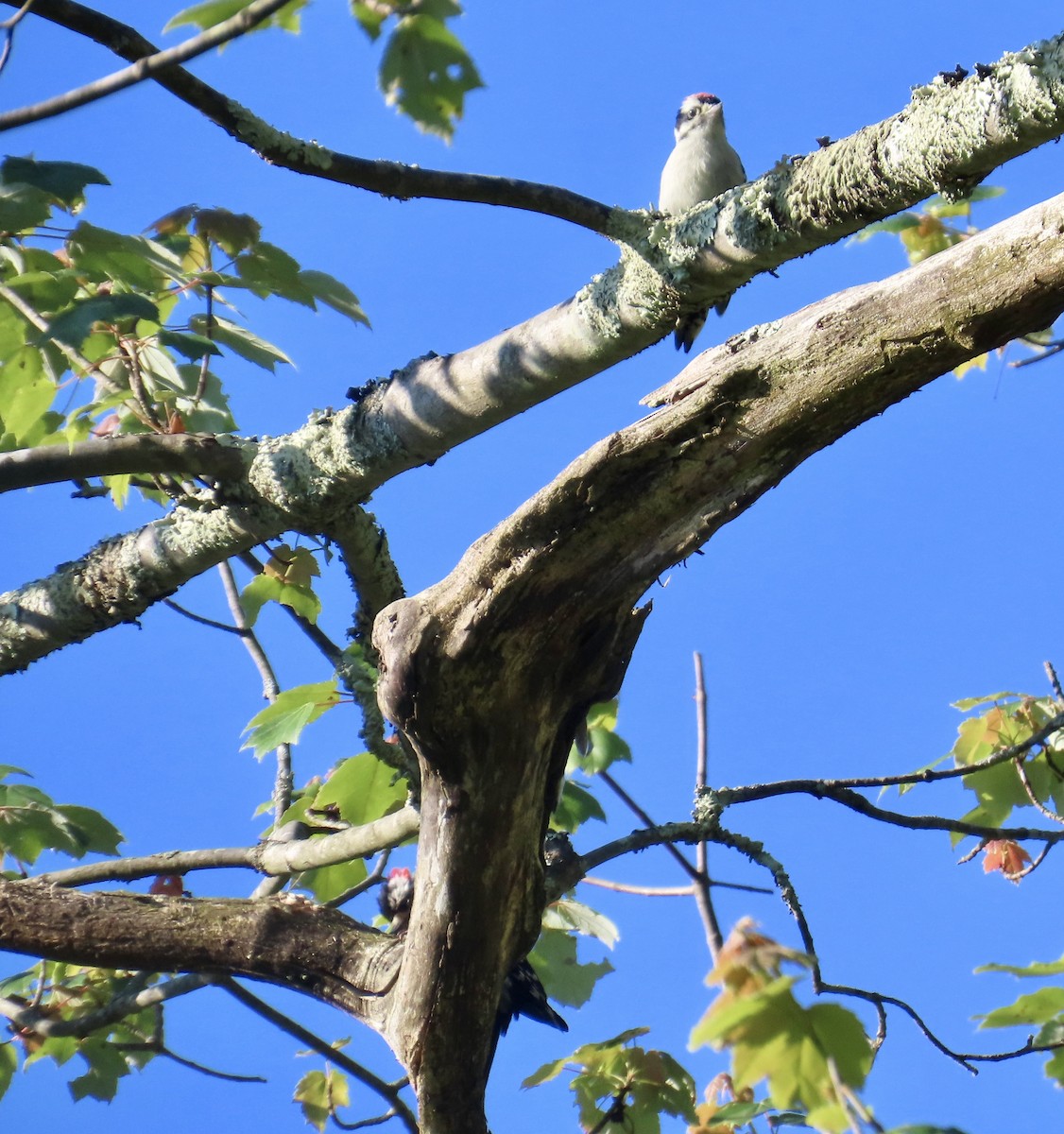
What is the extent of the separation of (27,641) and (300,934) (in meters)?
1.02

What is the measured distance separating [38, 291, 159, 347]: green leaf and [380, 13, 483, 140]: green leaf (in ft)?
2.10

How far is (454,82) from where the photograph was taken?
2.21 meters

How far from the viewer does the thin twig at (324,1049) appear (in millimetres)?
2377

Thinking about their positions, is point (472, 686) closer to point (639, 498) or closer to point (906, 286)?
point (639, 498)

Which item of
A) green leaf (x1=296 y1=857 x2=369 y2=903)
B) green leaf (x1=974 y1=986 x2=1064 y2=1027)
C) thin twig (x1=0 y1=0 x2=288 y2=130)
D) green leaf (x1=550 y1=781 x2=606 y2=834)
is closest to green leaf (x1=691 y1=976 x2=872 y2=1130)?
green leaf (x1=974 y1=986 x2=1064 y2=1027)

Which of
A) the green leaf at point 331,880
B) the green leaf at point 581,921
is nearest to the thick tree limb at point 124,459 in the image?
the green leaf at point 331,880

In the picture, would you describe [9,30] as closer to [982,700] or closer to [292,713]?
[292,713]

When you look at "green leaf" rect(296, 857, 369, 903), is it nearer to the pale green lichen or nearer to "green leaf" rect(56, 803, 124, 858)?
"green leaf" rect(56, 803, 124, 858)

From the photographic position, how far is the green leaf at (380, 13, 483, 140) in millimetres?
2172

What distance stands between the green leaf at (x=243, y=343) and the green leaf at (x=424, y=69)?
2.25 ft

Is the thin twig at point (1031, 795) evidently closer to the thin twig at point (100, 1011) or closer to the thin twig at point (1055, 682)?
the thin twig at point (1055, 682)

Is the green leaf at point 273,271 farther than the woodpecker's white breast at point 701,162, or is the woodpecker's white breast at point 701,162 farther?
the woodpecker's white breast at point 701,162

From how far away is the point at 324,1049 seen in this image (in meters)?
2.39

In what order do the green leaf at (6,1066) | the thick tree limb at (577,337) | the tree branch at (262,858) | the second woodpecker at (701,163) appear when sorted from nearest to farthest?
the thick tree limb at (577,337) → the tree branch at (262,858) → the green leaf at (6,1066) → the second woodpecker at (701,163)
